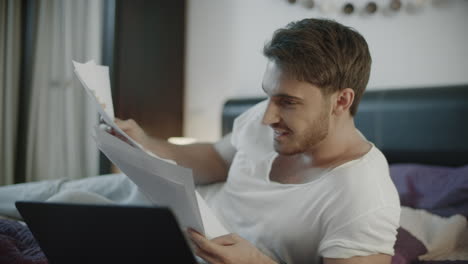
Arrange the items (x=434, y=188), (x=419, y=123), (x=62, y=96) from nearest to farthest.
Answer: (x=434, y=188)
(x=419, y=123)
(x=62, y=96)

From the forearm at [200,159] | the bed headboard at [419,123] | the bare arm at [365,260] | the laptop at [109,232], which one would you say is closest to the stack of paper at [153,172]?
the laptop at [109,232]

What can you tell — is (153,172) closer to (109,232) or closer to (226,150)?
(109,232)

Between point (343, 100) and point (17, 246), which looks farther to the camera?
point (343, 100)

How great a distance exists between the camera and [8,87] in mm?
2623

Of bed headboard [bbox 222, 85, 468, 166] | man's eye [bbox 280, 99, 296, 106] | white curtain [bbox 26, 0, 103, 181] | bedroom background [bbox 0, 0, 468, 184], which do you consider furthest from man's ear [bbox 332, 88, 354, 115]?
white curtain [bbox 26, 0, 103, 181]

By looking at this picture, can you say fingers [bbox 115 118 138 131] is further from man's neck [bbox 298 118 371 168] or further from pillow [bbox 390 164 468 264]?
pillow [bbox 390 164 468 264]

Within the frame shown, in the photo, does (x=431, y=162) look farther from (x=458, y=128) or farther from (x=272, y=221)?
(x=272, y=221)

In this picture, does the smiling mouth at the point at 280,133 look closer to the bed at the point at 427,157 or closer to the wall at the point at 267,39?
the bed at the point at 427,157

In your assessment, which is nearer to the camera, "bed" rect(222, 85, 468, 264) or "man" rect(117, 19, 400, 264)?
"man" rect(117, 19, 400, 264)

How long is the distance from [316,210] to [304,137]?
0.62 feet

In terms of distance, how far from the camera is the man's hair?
99 centimetres

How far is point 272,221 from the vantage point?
104cm

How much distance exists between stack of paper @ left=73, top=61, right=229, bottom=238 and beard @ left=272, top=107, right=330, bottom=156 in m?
0.28

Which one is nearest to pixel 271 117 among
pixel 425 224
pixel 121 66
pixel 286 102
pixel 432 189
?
pixel 286 102
